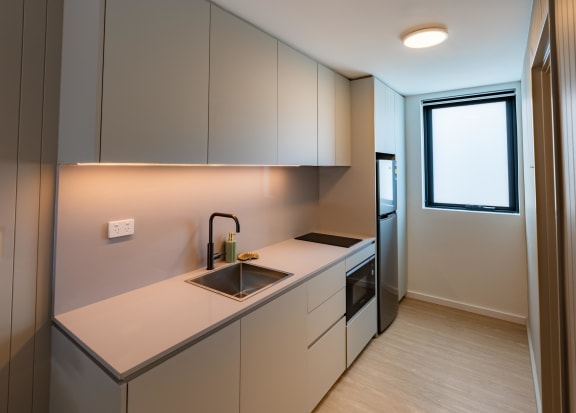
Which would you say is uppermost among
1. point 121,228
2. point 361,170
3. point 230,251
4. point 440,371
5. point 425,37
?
point 425,37

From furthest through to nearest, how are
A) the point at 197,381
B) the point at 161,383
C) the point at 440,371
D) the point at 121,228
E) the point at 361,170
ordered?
the point at 361,170 < the point at 440,371 < the point at 121,228 < the point at 197,381 < the point at 161,383

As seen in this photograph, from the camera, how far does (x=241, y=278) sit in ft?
6.65

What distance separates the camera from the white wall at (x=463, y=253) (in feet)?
9.99

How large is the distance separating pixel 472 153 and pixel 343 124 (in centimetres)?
159

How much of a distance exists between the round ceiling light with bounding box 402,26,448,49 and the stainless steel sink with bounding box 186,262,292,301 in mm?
1676

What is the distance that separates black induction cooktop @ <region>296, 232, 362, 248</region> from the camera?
255 cm

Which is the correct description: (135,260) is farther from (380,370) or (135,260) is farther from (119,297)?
(380,370)

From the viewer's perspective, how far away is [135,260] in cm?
159

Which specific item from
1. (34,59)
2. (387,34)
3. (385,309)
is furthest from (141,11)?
(385,309)

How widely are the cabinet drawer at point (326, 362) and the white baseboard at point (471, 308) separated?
1776 mm

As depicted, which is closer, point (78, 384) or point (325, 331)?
point (78, 384)

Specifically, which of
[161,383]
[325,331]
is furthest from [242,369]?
[325,331]

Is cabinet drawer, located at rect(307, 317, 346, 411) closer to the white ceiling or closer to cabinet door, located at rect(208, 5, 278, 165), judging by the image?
cabinet door, located at rect(208, 5, 278, 165)

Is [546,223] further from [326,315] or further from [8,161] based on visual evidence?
[8,161]
